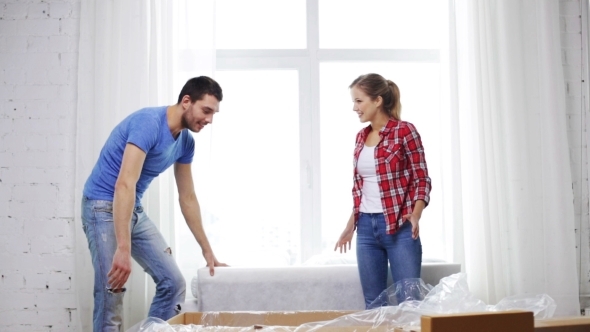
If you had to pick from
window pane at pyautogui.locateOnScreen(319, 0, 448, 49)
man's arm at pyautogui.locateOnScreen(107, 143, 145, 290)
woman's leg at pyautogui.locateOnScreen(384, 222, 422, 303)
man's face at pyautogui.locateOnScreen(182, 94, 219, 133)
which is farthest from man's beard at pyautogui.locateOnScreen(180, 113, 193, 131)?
window pane at pyautogui.locateOnScreen(319, 0, 448, 49)

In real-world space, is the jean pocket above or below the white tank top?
below

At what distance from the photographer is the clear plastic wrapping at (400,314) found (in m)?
1.33

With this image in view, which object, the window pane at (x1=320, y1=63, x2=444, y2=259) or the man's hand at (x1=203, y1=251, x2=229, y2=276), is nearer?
the man's hand at (x1=203, y1=251, x2=229, y2=276)

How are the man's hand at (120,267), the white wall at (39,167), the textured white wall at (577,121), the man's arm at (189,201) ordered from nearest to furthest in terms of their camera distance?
the man's hand at (120,267) < the man's arm at (189,201) < the white wall at (39,167) < the textured white wall at (577,121)

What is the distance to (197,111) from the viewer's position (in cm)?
229

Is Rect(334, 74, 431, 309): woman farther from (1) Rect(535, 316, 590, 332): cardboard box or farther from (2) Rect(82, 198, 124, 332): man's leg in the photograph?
(1) Rect(535, 316, 590, 332): cardboard box

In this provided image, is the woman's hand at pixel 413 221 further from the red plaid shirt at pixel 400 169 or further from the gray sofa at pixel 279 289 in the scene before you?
the gray sofa at pixel 279 289

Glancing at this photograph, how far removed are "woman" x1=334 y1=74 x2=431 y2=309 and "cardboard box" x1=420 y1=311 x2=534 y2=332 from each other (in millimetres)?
1292

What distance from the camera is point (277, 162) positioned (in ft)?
11.3

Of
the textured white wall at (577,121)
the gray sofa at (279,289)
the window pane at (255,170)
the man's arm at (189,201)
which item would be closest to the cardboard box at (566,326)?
the gray sofa at (279,289)

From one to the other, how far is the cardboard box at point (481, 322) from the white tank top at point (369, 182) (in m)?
1.37

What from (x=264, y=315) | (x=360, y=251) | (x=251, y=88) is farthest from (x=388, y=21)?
(x=264, y=315)

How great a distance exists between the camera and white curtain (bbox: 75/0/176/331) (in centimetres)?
313

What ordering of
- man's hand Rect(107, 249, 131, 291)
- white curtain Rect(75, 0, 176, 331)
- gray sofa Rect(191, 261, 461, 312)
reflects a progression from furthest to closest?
white curtain Rect(75, 0, 176, 331)
gray sofa Rect(191, 261, 461, 312)
man's hand Rect(107, 249, 131, 291)
